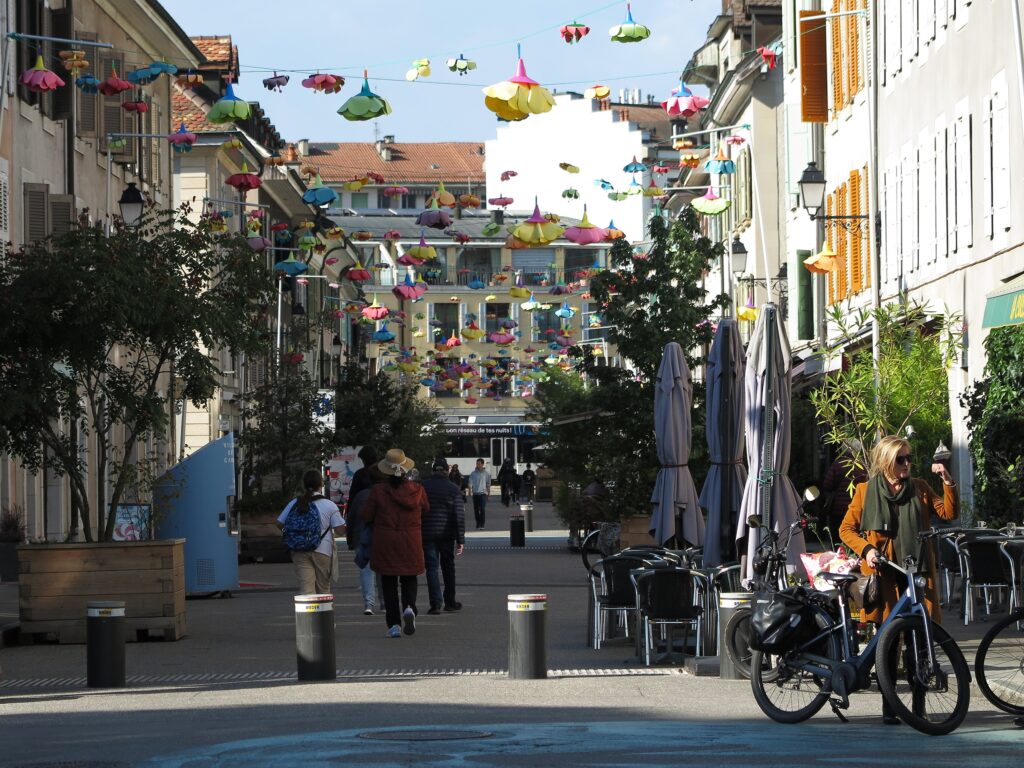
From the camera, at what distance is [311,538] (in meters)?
19.6

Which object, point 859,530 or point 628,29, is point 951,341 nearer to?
point 628,29

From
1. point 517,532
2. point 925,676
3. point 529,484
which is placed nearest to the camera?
point 925,676

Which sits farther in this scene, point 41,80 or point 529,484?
point 529,484

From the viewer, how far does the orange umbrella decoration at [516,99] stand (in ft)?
72.1

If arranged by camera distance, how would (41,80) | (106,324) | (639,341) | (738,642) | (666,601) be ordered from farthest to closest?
(639,341) < (41,80) < (106,324) < (666,601) < (738,642)

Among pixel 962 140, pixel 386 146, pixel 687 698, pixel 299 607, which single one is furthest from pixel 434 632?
pixel 386 146

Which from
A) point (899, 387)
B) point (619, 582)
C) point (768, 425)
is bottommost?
point (619, 582)

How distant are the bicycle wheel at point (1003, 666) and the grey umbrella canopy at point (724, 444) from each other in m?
7.03

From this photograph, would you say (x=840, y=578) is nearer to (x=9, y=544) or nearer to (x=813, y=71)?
(x=9, y=544)

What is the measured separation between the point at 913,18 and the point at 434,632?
14.8 metres

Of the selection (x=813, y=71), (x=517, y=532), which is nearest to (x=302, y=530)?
(x=517, y=532)

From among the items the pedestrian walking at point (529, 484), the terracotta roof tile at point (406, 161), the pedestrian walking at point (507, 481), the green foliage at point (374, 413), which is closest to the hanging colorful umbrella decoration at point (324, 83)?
the green foliage at point (374, 413)

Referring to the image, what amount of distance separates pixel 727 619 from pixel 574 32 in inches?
496

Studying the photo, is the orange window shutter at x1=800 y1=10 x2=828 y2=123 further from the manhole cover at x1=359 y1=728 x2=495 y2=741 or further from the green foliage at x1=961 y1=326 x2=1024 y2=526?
the manhole cover at x1=359 y1=728 x2=495 y2=741
